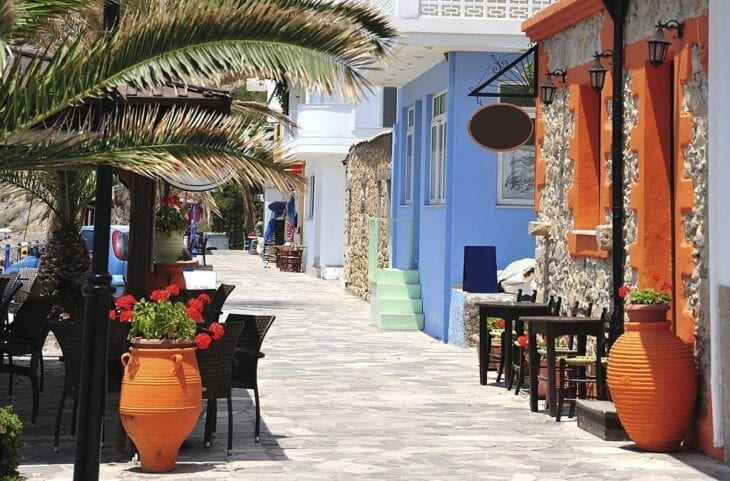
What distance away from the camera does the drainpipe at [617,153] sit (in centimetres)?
1093

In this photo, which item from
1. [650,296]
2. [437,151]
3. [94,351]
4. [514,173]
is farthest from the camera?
[437,151]

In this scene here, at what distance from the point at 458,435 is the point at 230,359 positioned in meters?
2.25

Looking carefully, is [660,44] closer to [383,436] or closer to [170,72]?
[383,436]

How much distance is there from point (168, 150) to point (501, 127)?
26.7ft

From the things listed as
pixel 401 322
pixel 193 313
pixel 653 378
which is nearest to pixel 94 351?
pixel 193 313

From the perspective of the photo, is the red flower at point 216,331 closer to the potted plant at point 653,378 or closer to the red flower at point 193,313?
the red flower at point 193,313

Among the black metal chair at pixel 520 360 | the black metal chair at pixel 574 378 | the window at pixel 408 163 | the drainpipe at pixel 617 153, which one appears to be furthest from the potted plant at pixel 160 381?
the window at pixel 408 163

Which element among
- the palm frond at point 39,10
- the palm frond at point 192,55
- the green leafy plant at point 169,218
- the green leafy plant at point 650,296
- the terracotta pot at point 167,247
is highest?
the palm frond at point 39,10

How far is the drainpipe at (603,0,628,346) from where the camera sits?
35.9 ft

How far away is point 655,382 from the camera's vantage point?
359 inches

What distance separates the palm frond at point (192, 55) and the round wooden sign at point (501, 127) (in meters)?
7.39

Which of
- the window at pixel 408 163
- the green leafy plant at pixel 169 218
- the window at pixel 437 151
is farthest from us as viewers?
the window at pixel 408 163

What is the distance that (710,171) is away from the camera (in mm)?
8906

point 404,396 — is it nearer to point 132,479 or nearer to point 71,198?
point 132,479
